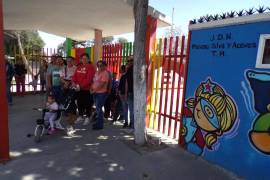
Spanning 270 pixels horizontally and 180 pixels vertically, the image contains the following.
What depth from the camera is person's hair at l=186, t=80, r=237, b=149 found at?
4.42m

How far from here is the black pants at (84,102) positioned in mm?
7324

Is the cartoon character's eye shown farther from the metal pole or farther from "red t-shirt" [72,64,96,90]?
the metal pole

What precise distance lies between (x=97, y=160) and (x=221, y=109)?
2.36 m

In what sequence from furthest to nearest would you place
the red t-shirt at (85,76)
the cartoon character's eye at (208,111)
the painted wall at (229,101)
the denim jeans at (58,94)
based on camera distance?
the red t-shirt at (85,76)
the denim jeans at (58,94)
the cartoon character's eye at (208,111)
the painted wall at (229,101)

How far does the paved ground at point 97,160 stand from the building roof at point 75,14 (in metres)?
3.60

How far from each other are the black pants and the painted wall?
306 cm

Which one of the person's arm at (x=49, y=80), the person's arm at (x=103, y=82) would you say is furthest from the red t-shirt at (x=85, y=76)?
the person's arm at (x=49, y=80)

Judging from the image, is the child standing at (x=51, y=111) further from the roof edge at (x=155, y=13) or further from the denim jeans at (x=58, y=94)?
the roof edge at (x=155, y=13)

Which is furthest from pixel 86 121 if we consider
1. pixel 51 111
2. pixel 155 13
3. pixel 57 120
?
pixel 155 13

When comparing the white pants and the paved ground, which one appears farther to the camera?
the white pants

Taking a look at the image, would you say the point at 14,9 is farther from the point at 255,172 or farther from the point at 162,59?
the point at 255,172

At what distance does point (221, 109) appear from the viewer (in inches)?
181

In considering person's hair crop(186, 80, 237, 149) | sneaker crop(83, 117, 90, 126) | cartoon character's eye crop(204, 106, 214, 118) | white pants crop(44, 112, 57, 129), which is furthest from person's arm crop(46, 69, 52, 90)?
cartoon character's eye crop(204, 106, 214, 118)

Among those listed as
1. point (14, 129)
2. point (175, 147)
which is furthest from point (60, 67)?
point (175, 147)
